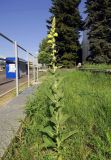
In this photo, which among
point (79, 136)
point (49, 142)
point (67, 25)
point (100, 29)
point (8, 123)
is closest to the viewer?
point (49, 142)

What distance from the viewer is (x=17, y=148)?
4828 millimetres

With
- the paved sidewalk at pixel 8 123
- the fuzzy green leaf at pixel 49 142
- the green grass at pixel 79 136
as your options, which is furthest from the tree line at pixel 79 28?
the fuzzy green leaf at pixel 49 142

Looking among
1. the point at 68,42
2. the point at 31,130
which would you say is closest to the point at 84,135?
the point at 31,130

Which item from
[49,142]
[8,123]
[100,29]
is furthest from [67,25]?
[49,142]

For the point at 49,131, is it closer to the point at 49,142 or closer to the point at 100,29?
the point at 49,142

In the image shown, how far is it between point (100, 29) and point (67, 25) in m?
15.3

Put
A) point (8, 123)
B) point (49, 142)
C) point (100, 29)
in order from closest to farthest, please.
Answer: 1. point (49, 142)
2. point (8, 123)
3. point (100, 29)

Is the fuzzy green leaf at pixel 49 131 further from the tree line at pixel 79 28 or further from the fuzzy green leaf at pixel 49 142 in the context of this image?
the tree line at pixel 79 28

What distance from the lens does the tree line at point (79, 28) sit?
46.4m

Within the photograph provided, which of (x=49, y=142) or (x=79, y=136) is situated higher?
(x=49, y=142)

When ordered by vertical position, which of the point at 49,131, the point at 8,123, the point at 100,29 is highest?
the point at 100,29

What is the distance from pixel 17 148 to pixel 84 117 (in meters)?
1.38

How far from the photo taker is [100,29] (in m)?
47.4

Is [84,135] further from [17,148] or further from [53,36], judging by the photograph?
[53,36]
